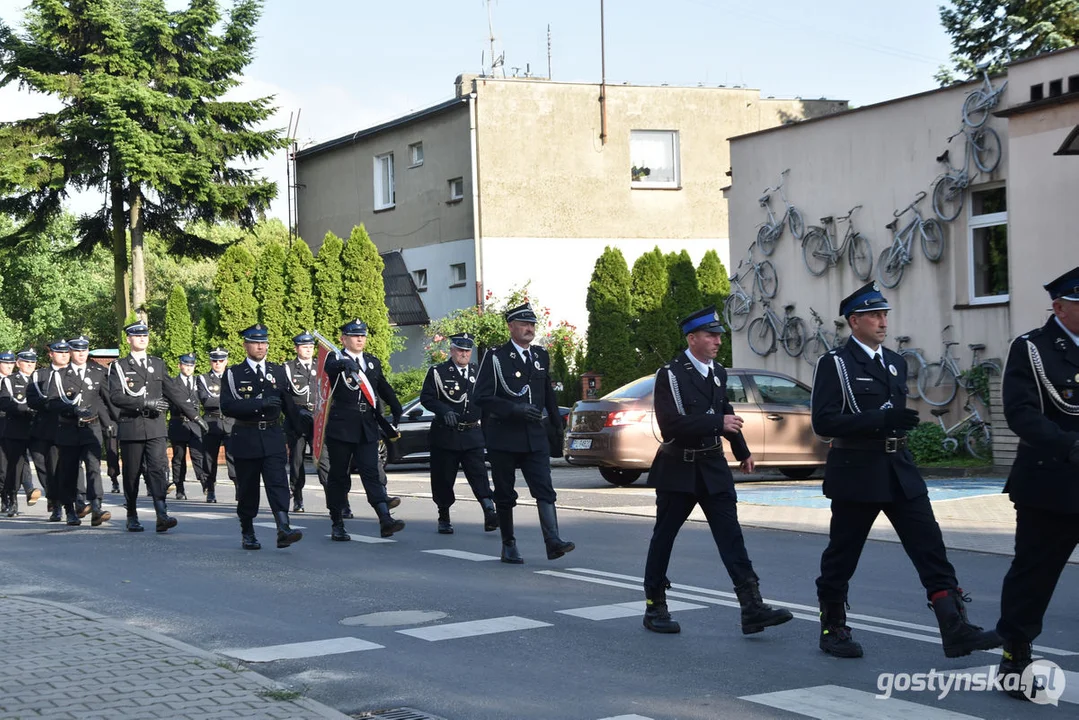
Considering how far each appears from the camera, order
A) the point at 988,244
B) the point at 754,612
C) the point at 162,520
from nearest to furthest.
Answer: the point at 754,612 → the point at 162,520 → the point at 988,244

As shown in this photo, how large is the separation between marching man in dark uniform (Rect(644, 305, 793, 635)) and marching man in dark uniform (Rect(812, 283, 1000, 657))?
648mm

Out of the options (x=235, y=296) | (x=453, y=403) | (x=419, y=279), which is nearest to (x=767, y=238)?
(x=453, y=403)

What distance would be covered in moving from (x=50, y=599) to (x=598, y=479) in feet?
36.6

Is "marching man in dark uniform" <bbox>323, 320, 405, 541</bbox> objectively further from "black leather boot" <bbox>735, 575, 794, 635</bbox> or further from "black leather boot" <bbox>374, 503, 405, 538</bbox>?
"black leather boot" <bbox>735, 575, 794, 635</bbox>

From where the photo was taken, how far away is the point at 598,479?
791 inches

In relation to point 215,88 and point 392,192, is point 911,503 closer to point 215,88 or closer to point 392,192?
point 392,192

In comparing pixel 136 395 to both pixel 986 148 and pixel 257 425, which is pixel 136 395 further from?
pixel 986 148

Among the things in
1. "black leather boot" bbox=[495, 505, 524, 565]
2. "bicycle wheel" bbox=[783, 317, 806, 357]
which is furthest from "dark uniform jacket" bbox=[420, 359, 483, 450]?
"bicycle wheel" bbox=[783, 317, 806, 357]

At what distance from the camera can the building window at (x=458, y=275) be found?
34406 millimetres

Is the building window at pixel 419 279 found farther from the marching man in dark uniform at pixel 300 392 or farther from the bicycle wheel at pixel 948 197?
the marching man in dark uniform at pixel 300 392

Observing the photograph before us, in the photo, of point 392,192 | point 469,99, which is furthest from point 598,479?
point 392,192

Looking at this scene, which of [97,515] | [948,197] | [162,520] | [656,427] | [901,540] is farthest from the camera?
[948,197]

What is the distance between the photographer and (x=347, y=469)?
42.9ft

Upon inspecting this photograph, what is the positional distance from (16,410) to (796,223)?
11835mm
